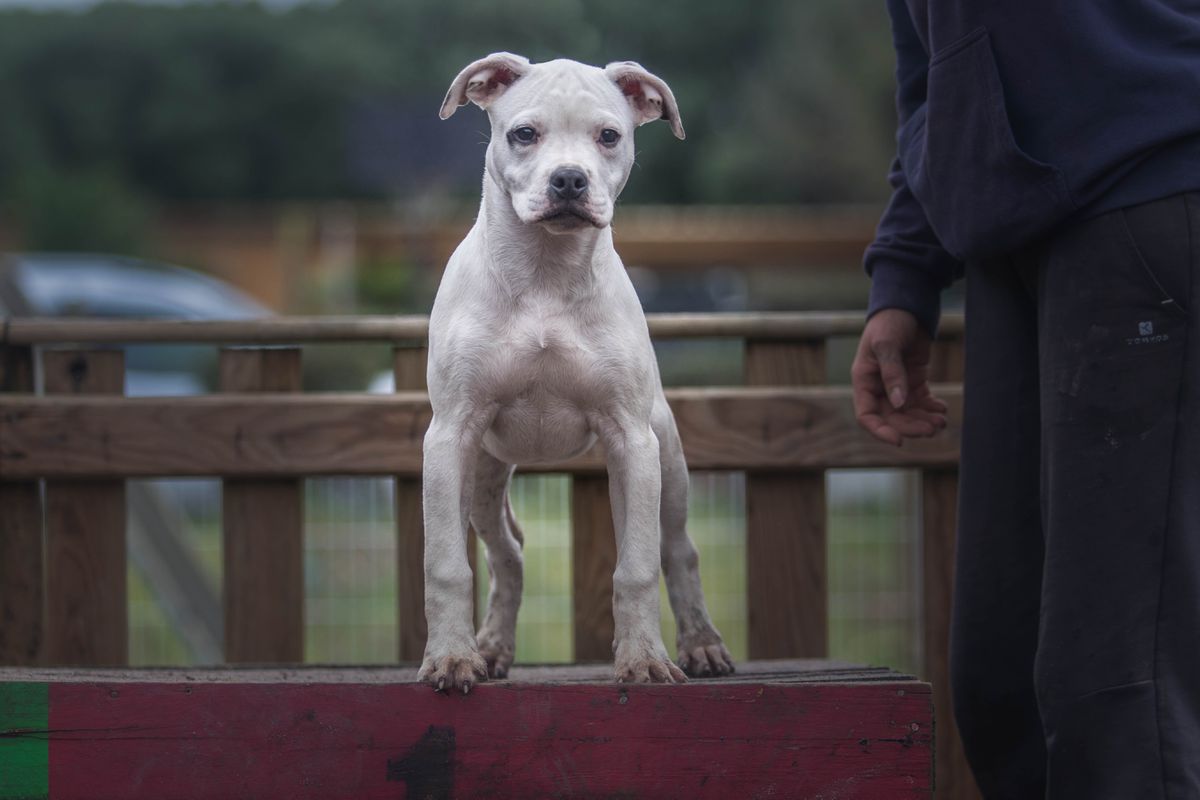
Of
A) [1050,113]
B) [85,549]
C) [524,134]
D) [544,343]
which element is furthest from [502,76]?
[85,549]

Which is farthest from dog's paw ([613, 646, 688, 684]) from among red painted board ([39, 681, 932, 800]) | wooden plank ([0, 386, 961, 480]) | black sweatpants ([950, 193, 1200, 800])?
wooden plank ([0, 386, 961, 480])

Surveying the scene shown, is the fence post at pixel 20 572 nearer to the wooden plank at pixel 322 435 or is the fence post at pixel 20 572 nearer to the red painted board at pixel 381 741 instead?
the wooden plank at pixel 322 435

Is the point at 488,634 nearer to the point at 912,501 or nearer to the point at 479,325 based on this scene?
the point at 479,325

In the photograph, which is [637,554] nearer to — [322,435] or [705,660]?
[705,660]

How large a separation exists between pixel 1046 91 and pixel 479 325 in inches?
39.4

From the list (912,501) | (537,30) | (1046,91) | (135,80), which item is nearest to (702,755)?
(1046,91)

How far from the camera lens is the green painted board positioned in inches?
81.9

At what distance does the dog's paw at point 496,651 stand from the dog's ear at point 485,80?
0.99 metres

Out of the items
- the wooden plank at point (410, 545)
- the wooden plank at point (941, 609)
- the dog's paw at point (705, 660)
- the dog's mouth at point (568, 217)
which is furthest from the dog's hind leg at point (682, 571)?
the wooden plank at point (941, 609)

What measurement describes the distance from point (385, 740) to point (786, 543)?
146 centimetres

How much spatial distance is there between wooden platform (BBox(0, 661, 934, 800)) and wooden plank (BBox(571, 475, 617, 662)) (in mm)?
1174

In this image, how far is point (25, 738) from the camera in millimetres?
2086

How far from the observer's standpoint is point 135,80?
34719 mm

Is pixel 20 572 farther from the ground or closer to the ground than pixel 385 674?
farther from the ground
